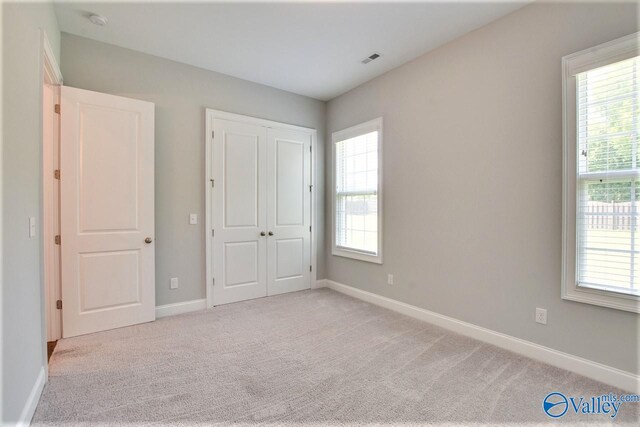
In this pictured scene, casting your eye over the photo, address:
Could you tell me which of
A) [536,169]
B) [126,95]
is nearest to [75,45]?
[126,95]

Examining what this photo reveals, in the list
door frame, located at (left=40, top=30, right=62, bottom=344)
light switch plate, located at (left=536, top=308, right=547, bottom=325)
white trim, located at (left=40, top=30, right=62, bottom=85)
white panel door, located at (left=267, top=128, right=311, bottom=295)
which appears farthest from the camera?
white panel door, located at (left=267, top=128, right=311, bottom=295)

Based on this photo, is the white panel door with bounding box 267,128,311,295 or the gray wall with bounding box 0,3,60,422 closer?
the gray wall with bounding box 0,3,60,422

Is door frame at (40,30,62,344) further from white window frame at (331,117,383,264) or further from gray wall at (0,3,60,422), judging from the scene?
white window frame at (331,117,383,264)

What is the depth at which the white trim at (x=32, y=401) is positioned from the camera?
1560mm

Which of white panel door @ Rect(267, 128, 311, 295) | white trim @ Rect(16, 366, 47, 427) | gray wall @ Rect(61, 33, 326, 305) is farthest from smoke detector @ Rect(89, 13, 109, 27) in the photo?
white trim @ Rect(16, 366, 47, 427)

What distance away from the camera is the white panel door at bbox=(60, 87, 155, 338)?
2.73 metres

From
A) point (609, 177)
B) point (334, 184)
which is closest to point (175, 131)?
point (334, 184)

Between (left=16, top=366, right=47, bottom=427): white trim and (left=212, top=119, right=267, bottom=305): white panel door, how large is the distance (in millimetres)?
1768

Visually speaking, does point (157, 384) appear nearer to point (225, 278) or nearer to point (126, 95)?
point (225, 278)

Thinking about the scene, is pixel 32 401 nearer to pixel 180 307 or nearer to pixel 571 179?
pixel 180 307

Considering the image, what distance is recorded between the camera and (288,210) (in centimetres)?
424

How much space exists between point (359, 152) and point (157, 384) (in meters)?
3.26

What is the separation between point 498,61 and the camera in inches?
101

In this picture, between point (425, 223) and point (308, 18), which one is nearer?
point (308, 18)
